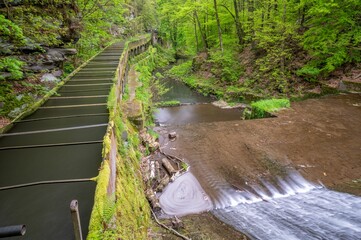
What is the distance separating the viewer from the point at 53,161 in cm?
428

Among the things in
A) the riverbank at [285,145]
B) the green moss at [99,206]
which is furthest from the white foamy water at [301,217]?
the green moss at [99,206]

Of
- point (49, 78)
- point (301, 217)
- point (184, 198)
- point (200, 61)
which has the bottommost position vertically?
point (301, 217)

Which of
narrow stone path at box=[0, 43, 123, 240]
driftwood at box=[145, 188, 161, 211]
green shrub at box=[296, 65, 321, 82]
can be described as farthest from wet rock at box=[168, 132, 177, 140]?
green shrub at box=[296, 65, 321, 82]

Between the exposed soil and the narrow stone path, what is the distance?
10.5 ft

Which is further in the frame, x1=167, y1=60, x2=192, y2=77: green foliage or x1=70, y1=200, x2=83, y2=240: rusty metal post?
x1=167, y1=60, x2=192, y2=77: green foliage

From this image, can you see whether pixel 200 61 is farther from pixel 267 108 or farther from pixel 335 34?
pixel 267 108

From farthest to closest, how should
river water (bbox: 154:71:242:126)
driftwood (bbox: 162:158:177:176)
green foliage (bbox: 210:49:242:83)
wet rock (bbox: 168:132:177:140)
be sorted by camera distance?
green foliage (bbox: 210:49:242:83) → river water (bbox: 154:71:242:126) → wet rock (bbox: 168:132:177:140) → driftwood (bbox: 162:158:177:176)

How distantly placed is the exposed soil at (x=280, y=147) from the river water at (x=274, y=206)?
0.32 metres

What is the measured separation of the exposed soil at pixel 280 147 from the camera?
743 cm

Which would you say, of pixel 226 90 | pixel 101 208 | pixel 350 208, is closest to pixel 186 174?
pixel 350 208

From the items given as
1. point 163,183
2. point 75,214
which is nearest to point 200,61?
point 163,183

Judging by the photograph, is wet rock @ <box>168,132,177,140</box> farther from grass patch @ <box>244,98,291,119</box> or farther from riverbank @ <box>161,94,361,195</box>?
grass patch @ <box>244,98,291,119</box>

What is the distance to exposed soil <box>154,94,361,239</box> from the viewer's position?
7426mm

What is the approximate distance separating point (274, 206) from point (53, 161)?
17.6ft
